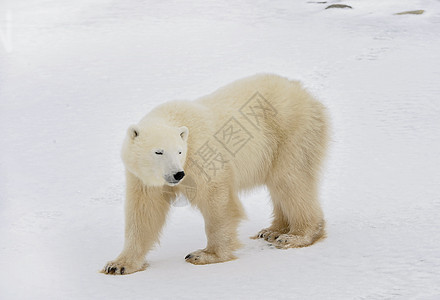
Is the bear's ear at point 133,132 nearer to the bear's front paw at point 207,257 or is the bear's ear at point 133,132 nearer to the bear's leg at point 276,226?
the bear's front paw at point 207,257

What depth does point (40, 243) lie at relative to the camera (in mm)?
5422

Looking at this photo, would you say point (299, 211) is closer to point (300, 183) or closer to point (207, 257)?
point (300, 183)

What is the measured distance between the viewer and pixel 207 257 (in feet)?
15.4

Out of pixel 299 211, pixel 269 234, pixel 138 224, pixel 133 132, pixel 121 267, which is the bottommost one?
pixel 269 234

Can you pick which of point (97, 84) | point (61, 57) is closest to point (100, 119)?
point (97, 84)

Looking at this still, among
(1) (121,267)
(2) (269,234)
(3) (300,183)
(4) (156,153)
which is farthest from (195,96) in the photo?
(4) (156,153)

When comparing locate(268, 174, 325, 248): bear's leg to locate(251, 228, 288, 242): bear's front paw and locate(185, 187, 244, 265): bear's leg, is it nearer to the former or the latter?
locate(251, 228, 288, 242): bear's front paw

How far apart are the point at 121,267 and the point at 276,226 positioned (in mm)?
1405

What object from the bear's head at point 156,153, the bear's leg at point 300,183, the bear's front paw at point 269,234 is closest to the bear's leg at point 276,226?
the bear's front paw at point 269,234

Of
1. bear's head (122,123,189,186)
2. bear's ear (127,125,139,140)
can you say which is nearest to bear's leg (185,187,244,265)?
bear's head (122,123,189,186)

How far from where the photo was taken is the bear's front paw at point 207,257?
4684 mm

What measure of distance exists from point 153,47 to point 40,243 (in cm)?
702

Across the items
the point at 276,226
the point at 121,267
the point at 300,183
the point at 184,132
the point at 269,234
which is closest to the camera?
the point at 184,132

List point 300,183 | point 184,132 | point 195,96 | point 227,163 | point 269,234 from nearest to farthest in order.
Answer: point 184,132
point 227,163
point 300,183
point 269,234
point 195,96
